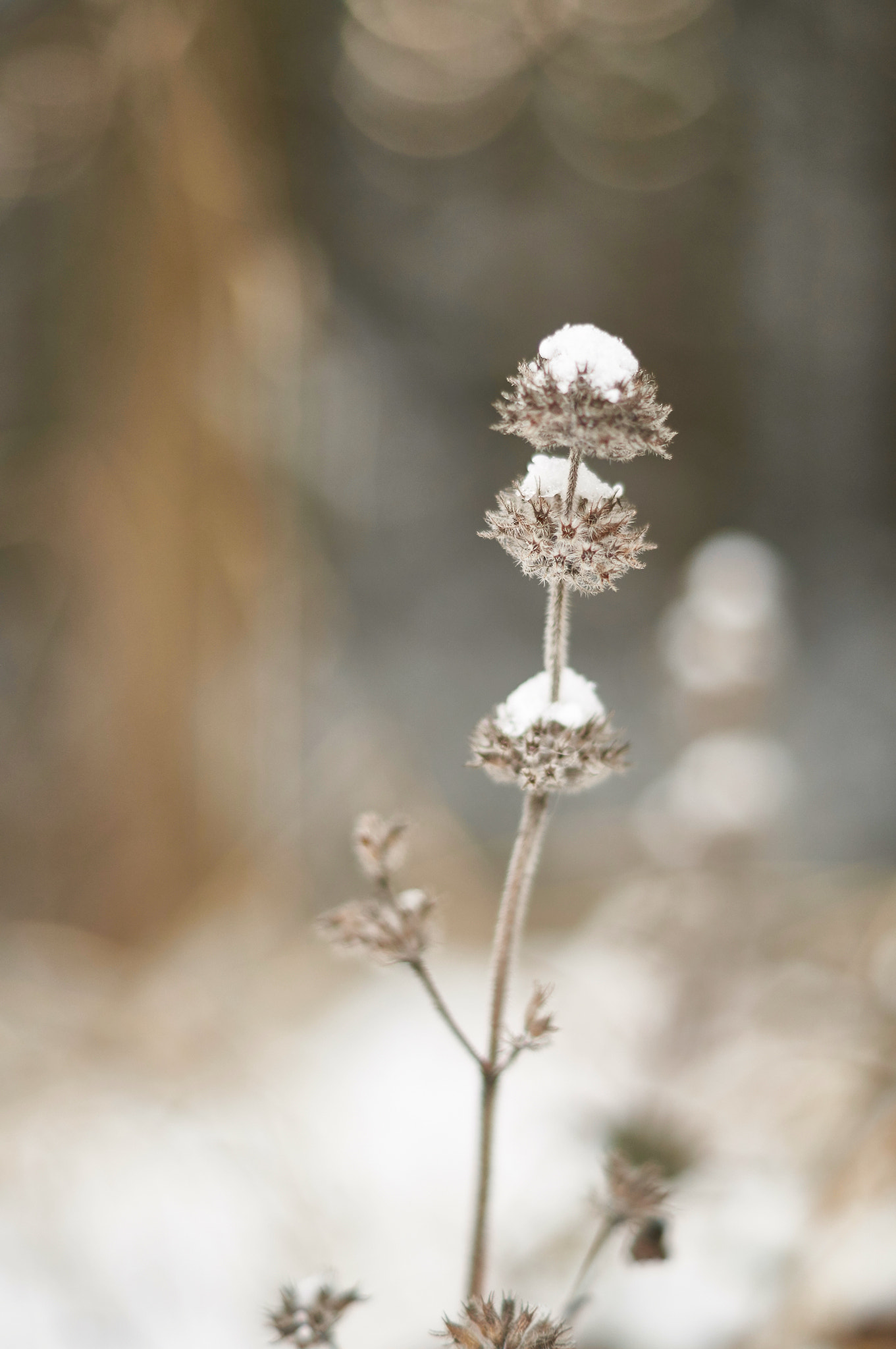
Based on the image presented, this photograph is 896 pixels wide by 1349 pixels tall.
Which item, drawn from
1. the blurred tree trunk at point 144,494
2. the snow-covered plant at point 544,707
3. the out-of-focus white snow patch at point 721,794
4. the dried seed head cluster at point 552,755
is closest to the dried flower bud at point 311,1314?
the snow-covered plant at point 544,707

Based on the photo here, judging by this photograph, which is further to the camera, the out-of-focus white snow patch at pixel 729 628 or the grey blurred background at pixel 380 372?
the grey blurred background at pixel 380 372

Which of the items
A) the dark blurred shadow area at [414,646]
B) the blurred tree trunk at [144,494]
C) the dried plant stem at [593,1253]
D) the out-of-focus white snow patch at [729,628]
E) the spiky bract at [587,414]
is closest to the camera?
the spiky bract at [587,414]

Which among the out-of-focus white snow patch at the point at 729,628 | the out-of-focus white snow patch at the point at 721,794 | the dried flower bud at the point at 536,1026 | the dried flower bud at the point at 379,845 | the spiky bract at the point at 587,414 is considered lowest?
the dried flower bud at the point at 536,1026

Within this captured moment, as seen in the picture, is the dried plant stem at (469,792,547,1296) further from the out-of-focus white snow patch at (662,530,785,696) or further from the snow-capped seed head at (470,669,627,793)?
the out-of-focus white snow patch at (662,530,785,696)

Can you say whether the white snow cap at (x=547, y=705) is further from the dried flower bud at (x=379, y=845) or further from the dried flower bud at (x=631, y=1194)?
the dried flower bud at (x=631, y=1194)

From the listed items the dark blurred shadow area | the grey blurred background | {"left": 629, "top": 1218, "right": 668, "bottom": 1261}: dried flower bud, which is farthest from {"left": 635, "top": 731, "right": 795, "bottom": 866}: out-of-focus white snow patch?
{"left": 629, "top": 1218, "right": 668, "bottom": 1261}: dried flower bud

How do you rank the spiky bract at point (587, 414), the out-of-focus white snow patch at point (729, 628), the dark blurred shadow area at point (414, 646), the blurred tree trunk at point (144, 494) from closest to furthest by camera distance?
the spiky bract at point (587, 414) < the dark blurred shadow area at point (414, 646) < the out-of-focus white snow patch at point (729, 628) < the blurred tree trunk at point (144, 494)

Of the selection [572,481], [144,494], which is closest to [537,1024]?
[572,481]

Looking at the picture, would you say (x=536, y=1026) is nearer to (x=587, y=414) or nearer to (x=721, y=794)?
(x=587, y=414)
